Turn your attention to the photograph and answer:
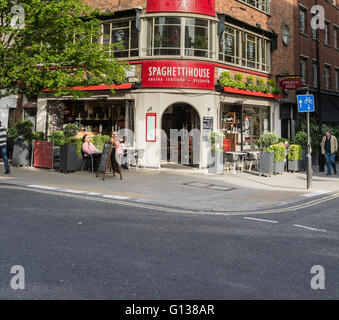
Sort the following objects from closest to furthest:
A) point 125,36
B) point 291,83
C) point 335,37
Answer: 1. point 125,36
2. point 291,83
3. point 335,37

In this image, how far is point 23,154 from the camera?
16156 millimetres

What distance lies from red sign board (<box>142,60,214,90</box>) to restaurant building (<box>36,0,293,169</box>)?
0.05 metres

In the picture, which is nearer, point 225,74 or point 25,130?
point 25,130

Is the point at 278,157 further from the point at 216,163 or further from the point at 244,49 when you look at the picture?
the point at 244,49

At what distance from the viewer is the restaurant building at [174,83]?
17297 millimetres

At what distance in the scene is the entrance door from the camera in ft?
60.3

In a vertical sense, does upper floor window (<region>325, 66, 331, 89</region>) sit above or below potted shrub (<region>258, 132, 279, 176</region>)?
above

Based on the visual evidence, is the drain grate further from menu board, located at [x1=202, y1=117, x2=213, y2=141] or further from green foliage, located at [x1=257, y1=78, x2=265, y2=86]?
green foliage, located at [x1=257, y1=78, x2=265, y2=86]

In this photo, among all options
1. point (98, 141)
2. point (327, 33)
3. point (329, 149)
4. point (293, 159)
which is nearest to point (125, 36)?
point (98, 141)

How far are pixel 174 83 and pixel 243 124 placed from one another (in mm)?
5332

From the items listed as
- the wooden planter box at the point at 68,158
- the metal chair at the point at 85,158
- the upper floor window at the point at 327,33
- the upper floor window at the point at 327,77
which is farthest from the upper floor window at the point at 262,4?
the wooden planter box at the point at 68,158

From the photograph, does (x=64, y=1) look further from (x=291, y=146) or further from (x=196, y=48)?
(x=291, y=146)

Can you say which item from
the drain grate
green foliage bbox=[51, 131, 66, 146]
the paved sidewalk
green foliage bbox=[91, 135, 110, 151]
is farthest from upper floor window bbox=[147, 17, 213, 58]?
the drain grate
